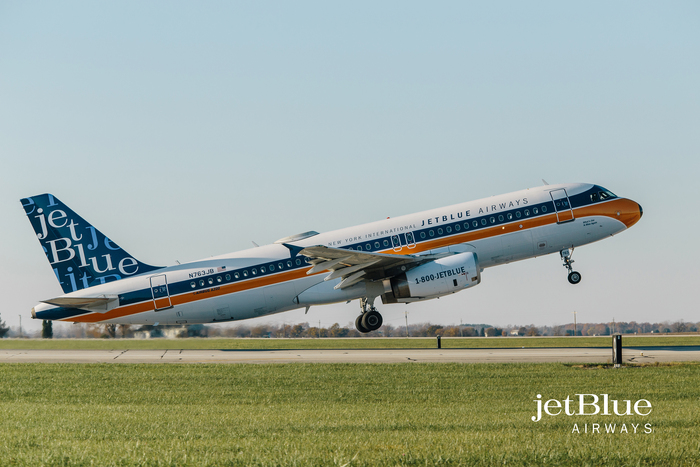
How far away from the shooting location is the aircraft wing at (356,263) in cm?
3259

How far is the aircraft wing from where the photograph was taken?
107 ft

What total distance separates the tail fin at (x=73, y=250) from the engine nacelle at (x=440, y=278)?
46.3ft

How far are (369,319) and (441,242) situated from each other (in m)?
5.85

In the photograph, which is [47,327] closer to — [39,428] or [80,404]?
[80,404]

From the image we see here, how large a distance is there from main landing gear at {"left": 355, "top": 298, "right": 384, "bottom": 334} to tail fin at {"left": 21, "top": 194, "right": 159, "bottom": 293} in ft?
38.2

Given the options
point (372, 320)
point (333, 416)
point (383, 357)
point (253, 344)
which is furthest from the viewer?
point (253, 344)

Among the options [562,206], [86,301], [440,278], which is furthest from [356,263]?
[86,301]

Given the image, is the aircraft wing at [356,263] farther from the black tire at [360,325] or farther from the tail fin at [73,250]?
the tail fin at [73,250]

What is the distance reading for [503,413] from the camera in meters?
15.8

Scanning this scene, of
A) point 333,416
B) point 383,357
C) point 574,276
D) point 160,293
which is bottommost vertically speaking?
point 383,357

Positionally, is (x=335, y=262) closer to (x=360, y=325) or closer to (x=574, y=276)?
(x=360, y=325)

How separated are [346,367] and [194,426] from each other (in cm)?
1442

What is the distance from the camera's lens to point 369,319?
121 ft

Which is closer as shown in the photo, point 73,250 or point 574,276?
point 574,276
